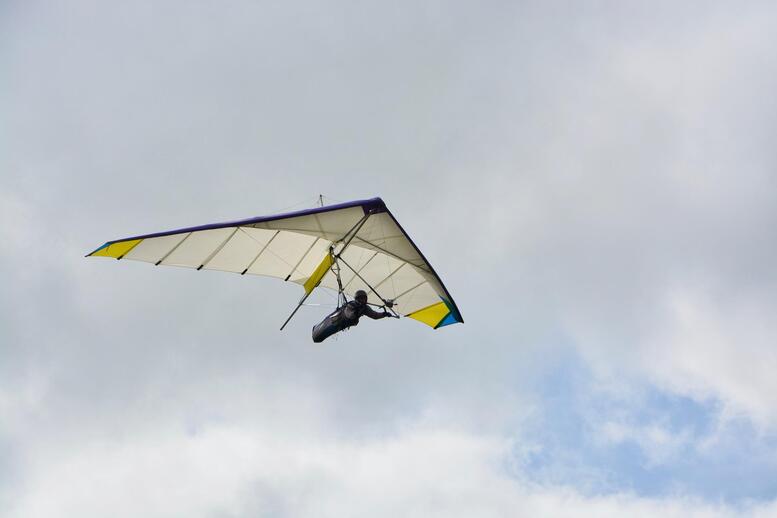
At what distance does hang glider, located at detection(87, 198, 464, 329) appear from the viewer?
22.1m

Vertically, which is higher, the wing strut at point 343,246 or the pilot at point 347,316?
the wing strut at point 343,246

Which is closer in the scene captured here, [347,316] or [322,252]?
[347,316]

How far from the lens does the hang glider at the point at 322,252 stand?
22.1 metres

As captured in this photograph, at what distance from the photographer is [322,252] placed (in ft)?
83.4

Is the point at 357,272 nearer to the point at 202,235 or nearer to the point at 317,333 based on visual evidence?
the point at 317,333

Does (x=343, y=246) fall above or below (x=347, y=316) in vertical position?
above

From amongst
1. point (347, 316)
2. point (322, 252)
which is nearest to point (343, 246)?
point (322, 252)

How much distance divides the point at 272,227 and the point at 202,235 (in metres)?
2.13

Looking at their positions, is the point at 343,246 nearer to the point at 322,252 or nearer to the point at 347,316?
the point at 322,252

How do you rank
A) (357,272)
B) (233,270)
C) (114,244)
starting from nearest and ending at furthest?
(114,244)
(233,270)
(357,272)

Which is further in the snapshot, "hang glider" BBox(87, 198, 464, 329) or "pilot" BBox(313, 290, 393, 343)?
"pilot" BBox(313, 290, 393, 343)

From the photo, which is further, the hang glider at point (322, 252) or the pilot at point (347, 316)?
the pilot at point (347, 316)

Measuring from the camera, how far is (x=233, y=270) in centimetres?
2552

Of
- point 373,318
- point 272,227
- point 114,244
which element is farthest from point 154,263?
point 373,318
